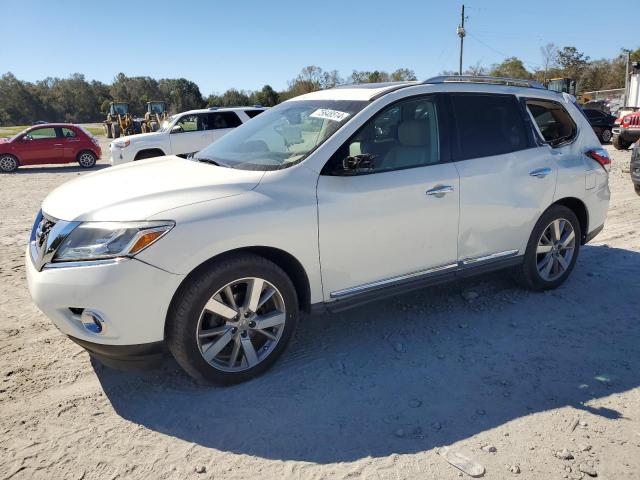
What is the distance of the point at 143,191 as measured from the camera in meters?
3.08

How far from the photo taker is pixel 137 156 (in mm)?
13109

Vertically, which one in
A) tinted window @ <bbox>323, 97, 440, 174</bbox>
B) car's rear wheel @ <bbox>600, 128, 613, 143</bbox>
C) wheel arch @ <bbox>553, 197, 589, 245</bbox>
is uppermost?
tinted window @ <bbox>323, 97, 440, 174</bbox>

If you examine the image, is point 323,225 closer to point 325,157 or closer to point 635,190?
point 325,157

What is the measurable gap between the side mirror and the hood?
0.56 meters

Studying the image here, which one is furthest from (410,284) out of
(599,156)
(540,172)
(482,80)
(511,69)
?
(511,69)

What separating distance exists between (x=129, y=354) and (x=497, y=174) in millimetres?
3042

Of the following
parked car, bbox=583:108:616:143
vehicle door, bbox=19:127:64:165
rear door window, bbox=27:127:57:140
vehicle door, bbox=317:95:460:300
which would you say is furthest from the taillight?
parked car, bbox=583:108:616:143

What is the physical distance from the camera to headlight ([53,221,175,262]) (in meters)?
2.76

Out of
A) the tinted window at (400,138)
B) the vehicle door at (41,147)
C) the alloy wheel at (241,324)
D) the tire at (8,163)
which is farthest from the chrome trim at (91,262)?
the vehicle door at (41,147)

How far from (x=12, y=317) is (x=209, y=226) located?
→ 2559mm

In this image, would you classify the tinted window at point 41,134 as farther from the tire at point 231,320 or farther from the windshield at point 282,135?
the tire at point 231,320

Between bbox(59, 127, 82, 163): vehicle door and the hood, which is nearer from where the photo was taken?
the hood

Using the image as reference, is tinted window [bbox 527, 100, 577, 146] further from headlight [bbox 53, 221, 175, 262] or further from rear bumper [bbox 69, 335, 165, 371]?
rear bumper [bbox 69, 335, 165, 371]

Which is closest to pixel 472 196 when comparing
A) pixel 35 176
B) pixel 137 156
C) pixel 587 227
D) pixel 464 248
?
pixel 464 248
